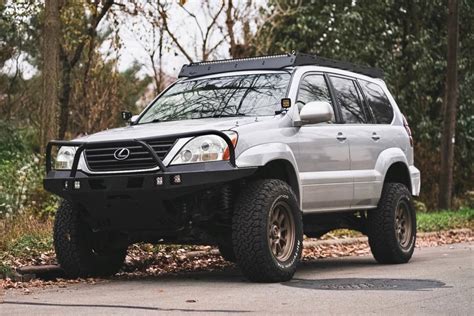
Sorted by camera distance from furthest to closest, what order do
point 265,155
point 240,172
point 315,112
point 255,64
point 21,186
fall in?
point 21,186 → point 255,64 → point 315,112 → point 265,155 → point 240,172

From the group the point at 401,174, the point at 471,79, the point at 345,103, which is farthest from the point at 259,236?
the point at 471,79

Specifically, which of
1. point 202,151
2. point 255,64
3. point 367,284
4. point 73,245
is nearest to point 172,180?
point 202,151

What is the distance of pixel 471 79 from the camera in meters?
27.8

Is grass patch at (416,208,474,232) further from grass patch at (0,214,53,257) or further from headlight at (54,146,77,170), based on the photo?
headlight at (54,146,77,170)

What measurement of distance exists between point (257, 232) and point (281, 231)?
579 mm

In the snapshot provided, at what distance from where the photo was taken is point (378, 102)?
1191 cm

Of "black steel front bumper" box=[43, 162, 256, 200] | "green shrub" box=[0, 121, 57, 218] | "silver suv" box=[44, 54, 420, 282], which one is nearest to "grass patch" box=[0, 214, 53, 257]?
"green shrub" box=[0, 121, 57, 218]

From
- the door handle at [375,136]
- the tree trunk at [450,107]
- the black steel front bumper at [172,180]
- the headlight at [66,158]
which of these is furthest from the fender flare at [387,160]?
the tree trunk at [450,107]

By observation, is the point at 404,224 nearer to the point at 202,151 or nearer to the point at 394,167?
the point at 394,167

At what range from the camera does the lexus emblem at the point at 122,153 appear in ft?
29.0

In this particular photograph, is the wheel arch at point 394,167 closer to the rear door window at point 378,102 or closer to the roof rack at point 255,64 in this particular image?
the rear door window at point 378,102

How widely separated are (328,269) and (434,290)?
2.58 metres

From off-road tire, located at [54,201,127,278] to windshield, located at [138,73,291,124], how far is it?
1.29 m

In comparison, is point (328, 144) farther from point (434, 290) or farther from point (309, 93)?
point (434, 290)
